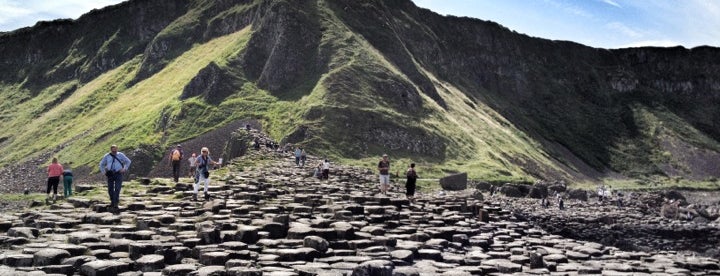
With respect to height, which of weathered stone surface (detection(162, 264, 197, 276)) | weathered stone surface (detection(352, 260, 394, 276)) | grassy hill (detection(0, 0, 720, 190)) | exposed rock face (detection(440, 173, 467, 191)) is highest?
grassy hill (detection(0, 0, 720, 190))

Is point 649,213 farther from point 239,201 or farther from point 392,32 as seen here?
point 392,32

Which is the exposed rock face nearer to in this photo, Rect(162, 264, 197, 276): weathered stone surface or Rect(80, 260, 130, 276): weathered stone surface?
Rect(162, 264, 197, 276): weathered stone surface

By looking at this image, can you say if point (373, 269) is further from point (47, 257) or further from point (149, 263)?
point (47, 257)

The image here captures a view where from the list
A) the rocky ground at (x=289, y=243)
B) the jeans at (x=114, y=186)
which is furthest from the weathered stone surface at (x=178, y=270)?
the jeans at (x=114, y=186)

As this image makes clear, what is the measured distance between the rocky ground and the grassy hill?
42.8 m

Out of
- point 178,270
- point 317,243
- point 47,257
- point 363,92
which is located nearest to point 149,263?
point 178,270

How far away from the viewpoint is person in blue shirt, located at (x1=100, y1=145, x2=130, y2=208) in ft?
82.8

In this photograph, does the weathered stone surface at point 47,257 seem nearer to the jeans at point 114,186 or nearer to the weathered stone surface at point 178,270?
the weathered stone surface at point 178,270

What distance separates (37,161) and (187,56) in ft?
124

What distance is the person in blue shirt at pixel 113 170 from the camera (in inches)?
994

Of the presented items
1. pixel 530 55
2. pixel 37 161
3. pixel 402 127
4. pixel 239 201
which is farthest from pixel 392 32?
pixel 239 201

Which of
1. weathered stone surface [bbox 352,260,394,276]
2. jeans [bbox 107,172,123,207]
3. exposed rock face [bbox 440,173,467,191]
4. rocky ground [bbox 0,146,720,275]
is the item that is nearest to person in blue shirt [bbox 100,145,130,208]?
jeans [bbox 107,172,123,207]

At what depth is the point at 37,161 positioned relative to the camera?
8538cm

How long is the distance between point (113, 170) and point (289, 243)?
10809 millimetres
